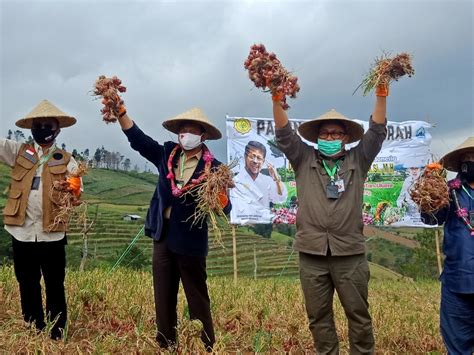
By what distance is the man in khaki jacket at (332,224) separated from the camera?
3.23 m

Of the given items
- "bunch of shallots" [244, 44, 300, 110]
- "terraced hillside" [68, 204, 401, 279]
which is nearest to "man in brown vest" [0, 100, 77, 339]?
"bunch of shallots" [244, 44, 300, 110]

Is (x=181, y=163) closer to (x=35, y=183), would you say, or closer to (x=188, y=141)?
(x=188, y=141)

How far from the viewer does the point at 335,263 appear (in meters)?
3.25

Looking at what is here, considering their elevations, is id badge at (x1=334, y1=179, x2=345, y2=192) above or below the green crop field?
above

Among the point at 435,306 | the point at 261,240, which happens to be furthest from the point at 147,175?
the point at 435,306

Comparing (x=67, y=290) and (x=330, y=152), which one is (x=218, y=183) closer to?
(x=330, y=152)

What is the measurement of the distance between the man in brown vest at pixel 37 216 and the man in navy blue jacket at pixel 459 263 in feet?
9.48

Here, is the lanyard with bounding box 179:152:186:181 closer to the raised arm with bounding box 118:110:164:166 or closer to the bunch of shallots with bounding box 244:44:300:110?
the raised arm with bounding box 118:110:164:166

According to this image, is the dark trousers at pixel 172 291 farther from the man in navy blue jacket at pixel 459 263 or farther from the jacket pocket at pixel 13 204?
the man in navy blue jacket at pixel 459 263

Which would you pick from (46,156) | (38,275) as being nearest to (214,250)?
(38,275)

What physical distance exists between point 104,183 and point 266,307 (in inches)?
1505

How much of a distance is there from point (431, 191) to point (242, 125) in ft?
20.0

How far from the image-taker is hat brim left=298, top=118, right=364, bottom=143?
353cm

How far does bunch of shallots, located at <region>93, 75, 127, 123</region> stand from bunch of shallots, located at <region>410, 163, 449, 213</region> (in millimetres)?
2255
